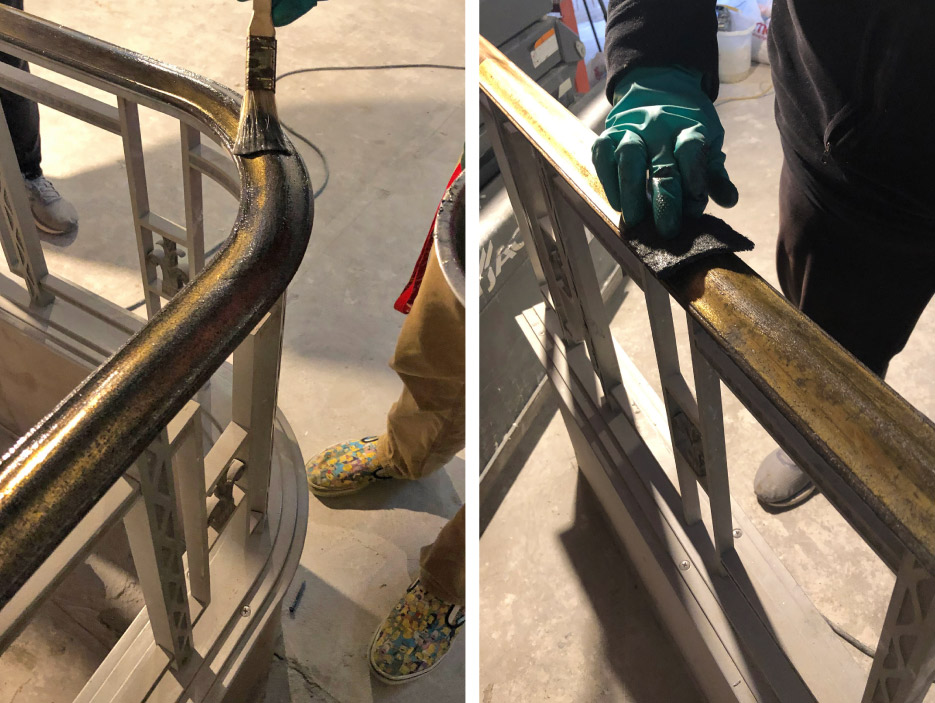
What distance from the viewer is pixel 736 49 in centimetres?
318

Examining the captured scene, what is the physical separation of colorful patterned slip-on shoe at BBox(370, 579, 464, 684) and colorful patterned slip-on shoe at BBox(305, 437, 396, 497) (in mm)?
294

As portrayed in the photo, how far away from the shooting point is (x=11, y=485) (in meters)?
0.48

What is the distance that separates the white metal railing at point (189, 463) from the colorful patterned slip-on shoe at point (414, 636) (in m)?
0.45

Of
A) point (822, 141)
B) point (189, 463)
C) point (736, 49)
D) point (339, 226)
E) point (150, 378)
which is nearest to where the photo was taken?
point (150, 378)

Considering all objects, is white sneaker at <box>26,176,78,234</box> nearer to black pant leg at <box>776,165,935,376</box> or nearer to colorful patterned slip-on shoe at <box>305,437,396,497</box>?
colorful patterned slip-on shoe at <box>305,437,396,497</box>

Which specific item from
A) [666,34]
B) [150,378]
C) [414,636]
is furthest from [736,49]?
[150,378]

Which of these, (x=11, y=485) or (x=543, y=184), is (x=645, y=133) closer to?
(x=543, y=184)

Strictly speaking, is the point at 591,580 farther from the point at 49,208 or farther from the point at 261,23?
the point at 49,208

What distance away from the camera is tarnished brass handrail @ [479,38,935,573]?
1.65 ft

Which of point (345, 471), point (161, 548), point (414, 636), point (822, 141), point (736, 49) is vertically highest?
point (736, 49)

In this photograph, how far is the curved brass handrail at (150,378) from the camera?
49 cm

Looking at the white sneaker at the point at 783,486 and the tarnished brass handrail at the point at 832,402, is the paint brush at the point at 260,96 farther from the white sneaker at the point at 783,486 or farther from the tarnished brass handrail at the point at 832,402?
the white sneaker at the point at 783,486

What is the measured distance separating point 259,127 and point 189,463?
0.42m

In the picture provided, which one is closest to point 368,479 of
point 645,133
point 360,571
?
point 360,571
